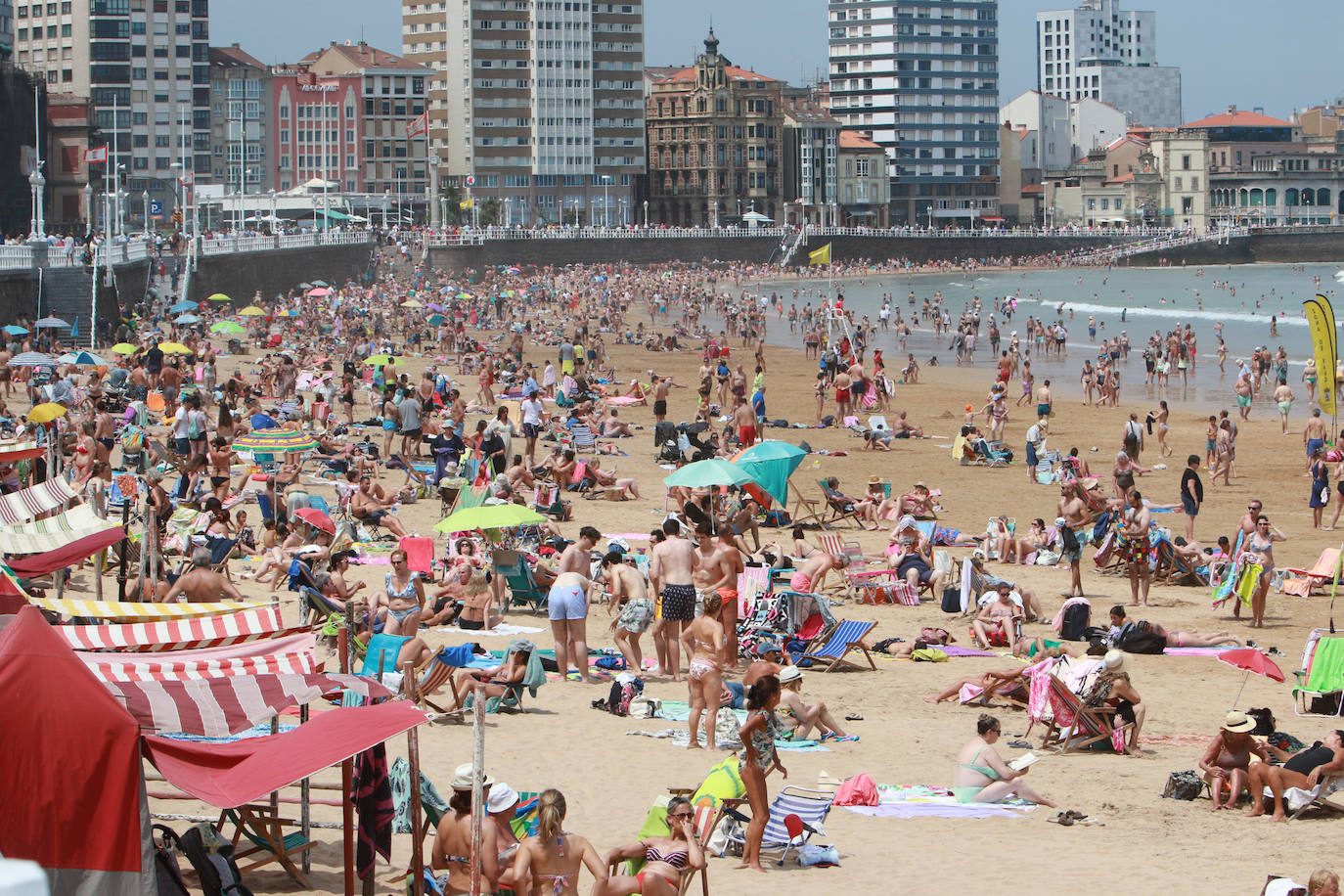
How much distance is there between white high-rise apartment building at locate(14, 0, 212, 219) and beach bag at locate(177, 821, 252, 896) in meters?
94.5

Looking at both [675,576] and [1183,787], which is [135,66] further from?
[1183,787]

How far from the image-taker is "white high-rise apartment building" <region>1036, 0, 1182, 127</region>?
18250cm

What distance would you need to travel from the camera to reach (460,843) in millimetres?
6684

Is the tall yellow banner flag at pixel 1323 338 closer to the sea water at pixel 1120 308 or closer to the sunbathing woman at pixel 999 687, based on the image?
the sunbathing woman at pixel 999 687

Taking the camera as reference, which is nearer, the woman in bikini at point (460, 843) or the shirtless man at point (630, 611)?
the woman in bikini at point (460, 843)


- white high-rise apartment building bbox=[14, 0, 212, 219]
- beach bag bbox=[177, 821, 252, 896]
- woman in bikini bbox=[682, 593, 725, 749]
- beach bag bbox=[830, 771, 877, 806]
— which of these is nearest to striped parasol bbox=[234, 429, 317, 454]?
woman in bikini bbox=[682, 593, 725, 749]

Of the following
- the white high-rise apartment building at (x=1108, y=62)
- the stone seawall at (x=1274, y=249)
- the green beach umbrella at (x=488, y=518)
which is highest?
the white high-rise apartment building at (x=1108, y=62)

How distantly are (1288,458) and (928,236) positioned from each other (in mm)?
88441

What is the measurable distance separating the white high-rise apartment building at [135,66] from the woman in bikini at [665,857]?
94.7 metres

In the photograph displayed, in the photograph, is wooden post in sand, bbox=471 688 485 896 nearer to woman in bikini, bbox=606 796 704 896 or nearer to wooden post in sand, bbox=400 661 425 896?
wooden post in sand, bbox=400 661 425 896

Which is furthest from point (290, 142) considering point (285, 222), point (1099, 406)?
point (1099, 406)

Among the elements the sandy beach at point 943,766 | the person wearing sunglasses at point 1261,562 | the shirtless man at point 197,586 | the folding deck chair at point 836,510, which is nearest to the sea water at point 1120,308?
the folding deck chair at point 836,510

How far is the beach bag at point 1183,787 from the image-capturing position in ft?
27.9

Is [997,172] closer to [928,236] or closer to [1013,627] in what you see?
[928,236]
